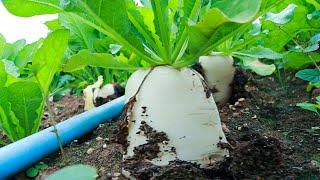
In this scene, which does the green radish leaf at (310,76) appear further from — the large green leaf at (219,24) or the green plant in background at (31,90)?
the green plant in background at (31,90)

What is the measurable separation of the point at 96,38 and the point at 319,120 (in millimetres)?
1013

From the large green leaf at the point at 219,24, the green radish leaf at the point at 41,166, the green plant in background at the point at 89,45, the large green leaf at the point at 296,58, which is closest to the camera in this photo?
the large green leaf at the point at 219,24

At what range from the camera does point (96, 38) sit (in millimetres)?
1896

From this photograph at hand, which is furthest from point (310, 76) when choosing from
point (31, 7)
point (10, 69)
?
point (10, 69)

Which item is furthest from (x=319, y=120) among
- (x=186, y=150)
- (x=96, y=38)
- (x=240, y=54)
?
(x=96, y=38)

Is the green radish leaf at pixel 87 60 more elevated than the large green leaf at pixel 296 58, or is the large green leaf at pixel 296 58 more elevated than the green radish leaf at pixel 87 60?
the green radish leaf at pixel 87 60

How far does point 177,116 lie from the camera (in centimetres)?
84

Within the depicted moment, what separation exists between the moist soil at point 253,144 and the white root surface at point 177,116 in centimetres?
3

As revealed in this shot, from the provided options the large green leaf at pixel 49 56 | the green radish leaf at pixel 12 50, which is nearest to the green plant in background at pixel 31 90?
the large green leaf at pixel 49 56

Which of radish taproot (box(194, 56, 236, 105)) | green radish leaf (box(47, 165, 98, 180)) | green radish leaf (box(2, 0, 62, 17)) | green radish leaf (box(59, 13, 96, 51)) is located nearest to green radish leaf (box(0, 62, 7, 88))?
green radish leaf (box(2, 0, 62, 17))

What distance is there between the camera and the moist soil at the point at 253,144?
33.1 inches

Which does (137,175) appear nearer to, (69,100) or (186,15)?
(186,15)

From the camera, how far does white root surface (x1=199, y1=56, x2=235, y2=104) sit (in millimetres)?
1495

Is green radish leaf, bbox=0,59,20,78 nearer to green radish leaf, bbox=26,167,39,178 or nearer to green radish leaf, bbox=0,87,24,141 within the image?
green radish leaf, bbox=0,87,24,141
